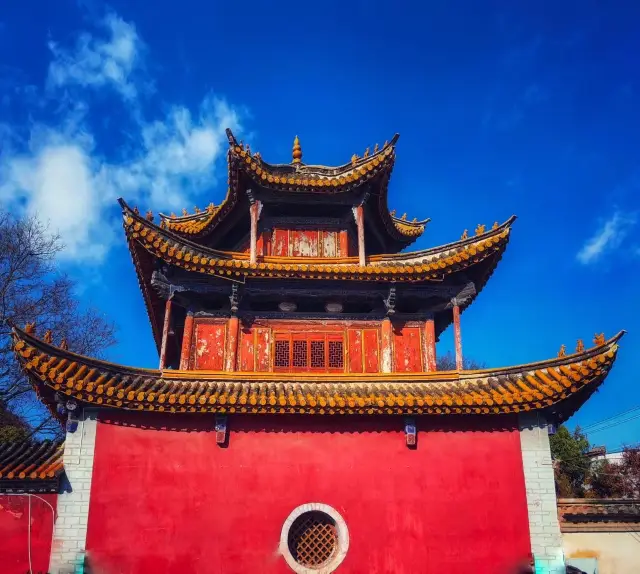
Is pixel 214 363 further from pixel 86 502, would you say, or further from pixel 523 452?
pixel 523 452

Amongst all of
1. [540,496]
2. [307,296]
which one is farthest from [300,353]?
[540,496]

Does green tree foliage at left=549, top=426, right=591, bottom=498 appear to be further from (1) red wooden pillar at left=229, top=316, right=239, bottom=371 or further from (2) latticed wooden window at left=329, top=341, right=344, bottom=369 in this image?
(1) red wooden pillar at left=229, top=316, right=239, bottom=371

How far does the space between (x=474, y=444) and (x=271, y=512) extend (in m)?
4.15

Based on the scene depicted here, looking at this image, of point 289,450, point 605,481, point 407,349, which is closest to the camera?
point 289,450

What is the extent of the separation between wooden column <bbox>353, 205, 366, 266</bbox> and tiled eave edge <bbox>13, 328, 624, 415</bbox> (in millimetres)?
3323

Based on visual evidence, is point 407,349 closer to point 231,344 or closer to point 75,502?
point 231,344

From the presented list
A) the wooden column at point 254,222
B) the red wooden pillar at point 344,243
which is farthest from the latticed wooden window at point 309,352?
the red wooden pillar at point 344,243

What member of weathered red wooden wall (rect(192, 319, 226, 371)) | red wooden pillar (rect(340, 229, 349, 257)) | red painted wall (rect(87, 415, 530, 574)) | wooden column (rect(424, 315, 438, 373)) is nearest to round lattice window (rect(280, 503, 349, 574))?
red painted wall (rect(87, 415, 530, 574))

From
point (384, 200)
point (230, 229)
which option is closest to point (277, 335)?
point (230, 229)

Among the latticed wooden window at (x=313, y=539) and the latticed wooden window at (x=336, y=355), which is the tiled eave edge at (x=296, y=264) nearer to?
the latticed wooden window at (x=336, y=355)

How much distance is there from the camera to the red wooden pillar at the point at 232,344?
12.9m

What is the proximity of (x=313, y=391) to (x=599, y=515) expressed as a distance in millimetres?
6183

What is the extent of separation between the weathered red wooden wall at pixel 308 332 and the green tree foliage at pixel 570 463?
22.5 meters

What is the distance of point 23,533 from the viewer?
10.2 meters
